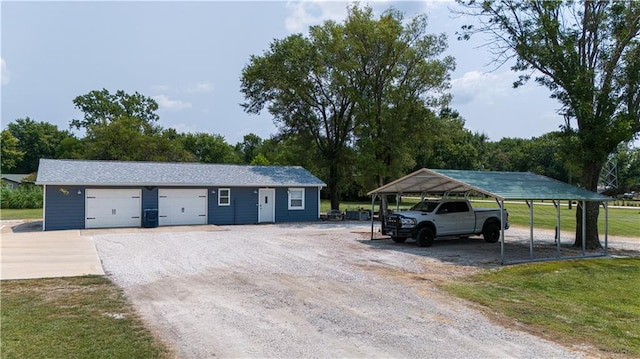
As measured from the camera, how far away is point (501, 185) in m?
14.7

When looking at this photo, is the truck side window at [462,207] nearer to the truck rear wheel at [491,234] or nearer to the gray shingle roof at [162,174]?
the truck rear wheel at [491,234]

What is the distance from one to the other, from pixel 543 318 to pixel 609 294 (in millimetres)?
3004

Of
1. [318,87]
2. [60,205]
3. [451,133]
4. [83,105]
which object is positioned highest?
[83,105]

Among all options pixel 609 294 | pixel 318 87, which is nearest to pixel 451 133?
pixel 318 87

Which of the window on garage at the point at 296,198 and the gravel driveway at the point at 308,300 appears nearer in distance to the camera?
the gravel driveway at the point at 308,300

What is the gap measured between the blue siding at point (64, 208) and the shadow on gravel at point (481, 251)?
42.3 ft

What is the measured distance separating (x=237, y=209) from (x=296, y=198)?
3.62 m

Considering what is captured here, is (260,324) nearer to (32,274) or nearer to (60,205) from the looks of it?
(32,274)

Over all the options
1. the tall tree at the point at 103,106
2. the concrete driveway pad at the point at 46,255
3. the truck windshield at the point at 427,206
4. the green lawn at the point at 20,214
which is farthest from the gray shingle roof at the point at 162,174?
the tall tree at the point at 103,106

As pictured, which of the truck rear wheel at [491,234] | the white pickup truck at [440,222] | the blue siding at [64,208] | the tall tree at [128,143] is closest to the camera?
the white pickup truck at [440,222]

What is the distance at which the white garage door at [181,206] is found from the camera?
22891 millimetres

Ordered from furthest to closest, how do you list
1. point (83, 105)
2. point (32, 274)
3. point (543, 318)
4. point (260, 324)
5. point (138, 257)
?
point (83, 105), point (138, 257), point (32, 274), point (543, 318), point (260, 324)

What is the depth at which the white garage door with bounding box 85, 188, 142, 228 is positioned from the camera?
21.2 metres

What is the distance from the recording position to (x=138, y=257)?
13055 mm
